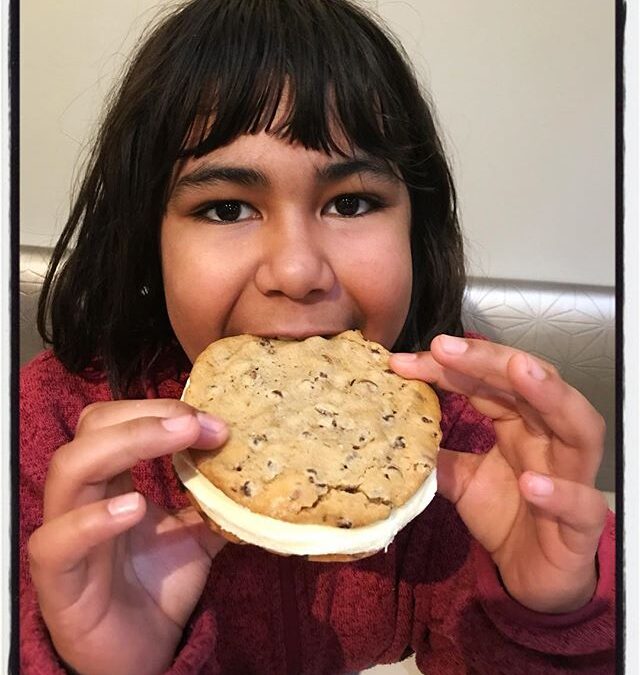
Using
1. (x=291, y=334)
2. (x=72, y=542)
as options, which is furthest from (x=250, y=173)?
(x=72, y=542)

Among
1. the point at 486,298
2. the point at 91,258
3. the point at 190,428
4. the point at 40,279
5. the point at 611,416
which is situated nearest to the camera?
the point at 190,428

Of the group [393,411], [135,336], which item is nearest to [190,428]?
[393,411]

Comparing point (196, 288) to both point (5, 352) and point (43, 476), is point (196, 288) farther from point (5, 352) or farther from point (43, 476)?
point (43, 476)

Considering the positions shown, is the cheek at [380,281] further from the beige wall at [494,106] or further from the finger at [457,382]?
the beige wall at [494,106]

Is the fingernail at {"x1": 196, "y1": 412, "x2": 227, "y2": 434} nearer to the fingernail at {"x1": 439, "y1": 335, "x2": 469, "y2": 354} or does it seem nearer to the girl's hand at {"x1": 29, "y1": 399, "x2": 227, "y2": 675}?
the girl's hand at {"x1": 29, "y1": 399, "x2": 227, "y2": 675}

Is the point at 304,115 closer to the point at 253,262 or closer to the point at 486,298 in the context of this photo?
the point at 253,262

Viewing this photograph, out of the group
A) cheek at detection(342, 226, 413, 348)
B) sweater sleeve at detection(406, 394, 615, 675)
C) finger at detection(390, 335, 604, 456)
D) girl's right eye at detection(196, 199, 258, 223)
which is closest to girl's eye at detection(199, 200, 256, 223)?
girl's right eye at detection(196, 199, 258, 223)
